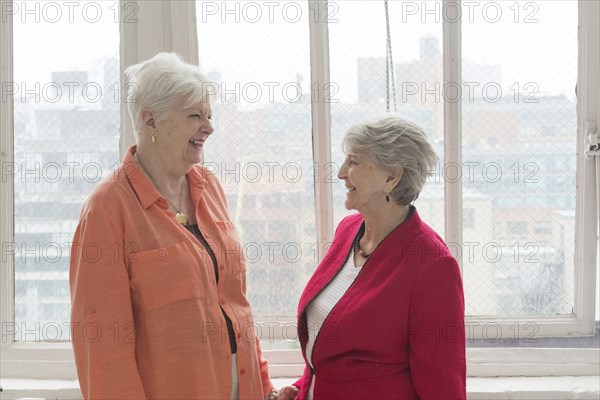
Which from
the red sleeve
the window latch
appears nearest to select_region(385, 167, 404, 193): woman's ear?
the red sleeve

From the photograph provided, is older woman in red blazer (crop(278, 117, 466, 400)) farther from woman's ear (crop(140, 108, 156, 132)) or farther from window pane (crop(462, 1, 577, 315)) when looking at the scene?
window pane (crop(462, 1, 577, 315))

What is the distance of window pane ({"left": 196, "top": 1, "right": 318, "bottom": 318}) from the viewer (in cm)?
273

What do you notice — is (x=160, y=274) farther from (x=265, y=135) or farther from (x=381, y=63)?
(x=381, y=63)

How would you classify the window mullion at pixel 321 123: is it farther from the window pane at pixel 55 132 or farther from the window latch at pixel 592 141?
the window latch at pixel 592 141

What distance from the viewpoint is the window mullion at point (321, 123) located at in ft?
8.86

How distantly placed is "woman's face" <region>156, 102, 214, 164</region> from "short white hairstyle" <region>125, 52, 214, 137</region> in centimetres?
2

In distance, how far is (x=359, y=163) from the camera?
203 cm

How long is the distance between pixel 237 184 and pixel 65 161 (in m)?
0.65

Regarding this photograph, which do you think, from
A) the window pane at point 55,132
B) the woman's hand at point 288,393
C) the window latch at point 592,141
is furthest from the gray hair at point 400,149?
the window pane at point 55,132

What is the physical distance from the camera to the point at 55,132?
2.83 m

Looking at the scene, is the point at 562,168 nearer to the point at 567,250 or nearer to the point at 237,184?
the point at 567,250

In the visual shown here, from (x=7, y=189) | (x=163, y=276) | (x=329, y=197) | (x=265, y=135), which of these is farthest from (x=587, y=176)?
(x=7, y=189)

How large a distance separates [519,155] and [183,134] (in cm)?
132

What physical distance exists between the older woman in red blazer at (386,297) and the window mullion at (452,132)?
27.5 inches
